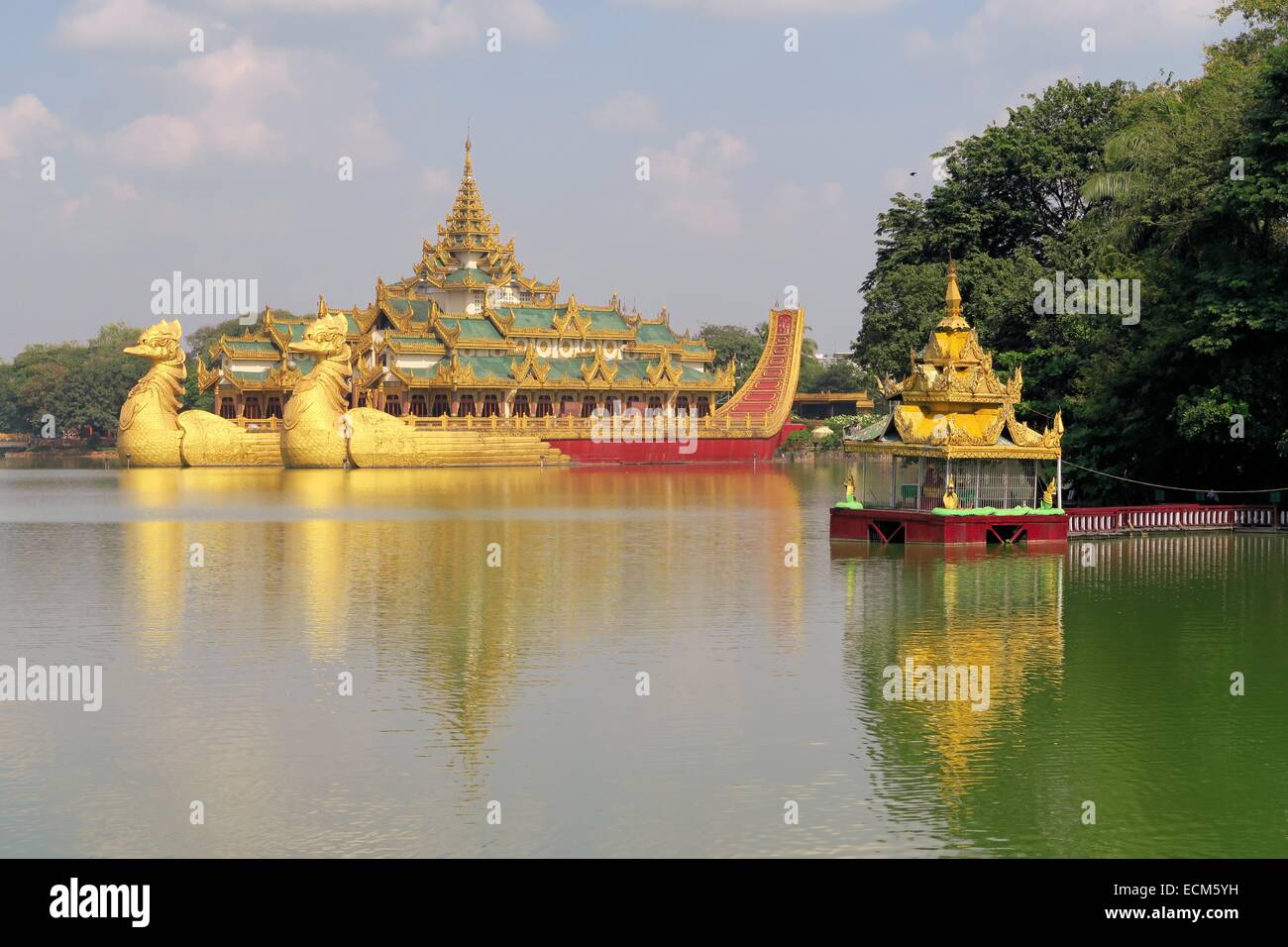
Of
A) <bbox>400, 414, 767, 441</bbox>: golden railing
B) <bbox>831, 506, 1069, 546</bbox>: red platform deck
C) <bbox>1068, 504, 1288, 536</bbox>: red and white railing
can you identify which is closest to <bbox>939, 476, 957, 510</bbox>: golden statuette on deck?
<bbox>831, 506, 1069, 546</bbox>: red platform deck

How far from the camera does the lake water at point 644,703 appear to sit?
1292cm

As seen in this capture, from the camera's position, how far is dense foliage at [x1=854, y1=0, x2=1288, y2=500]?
3441cm

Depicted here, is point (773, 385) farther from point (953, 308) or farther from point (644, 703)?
point (644, 703)

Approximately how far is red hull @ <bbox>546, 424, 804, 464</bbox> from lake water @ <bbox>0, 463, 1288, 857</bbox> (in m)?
47.4

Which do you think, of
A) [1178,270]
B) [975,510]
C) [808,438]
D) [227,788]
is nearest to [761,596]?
[975,510]

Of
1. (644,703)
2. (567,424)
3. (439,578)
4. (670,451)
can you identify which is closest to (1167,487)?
(439,578)

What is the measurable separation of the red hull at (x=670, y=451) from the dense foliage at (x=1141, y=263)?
2680 cm

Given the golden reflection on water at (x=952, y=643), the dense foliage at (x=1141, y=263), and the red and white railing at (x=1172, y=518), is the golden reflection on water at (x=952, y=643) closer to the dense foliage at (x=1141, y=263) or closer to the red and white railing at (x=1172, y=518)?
the red and white railing at (x=1172, y=518)

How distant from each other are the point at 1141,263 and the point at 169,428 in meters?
45.3

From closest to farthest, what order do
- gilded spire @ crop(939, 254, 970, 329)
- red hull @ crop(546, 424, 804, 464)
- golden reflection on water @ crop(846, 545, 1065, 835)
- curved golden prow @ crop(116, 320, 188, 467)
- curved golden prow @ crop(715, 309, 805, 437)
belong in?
A: golden reflection on water @ crop(846, 545, 1065, 835) → gilded spire @ crop(939, 254, 970, 329) → curved golden prow @ crop(116, 320, 188, 467) → red hull @ crop(546, 424, 804, 464) → curved golden prow @ crop(715, 309, 805, 437)

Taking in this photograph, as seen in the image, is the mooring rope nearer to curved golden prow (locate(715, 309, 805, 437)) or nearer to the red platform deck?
the red platform deck

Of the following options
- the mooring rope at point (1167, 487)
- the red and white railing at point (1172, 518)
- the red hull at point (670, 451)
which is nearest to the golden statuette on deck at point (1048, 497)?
the red and white railing at point (1172, 518)

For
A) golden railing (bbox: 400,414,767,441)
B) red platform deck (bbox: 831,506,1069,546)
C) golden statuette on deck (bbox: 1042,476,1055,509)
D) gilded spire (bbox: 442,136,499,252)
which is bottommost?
red platform deck (bbox: 831,506,1069,546)
